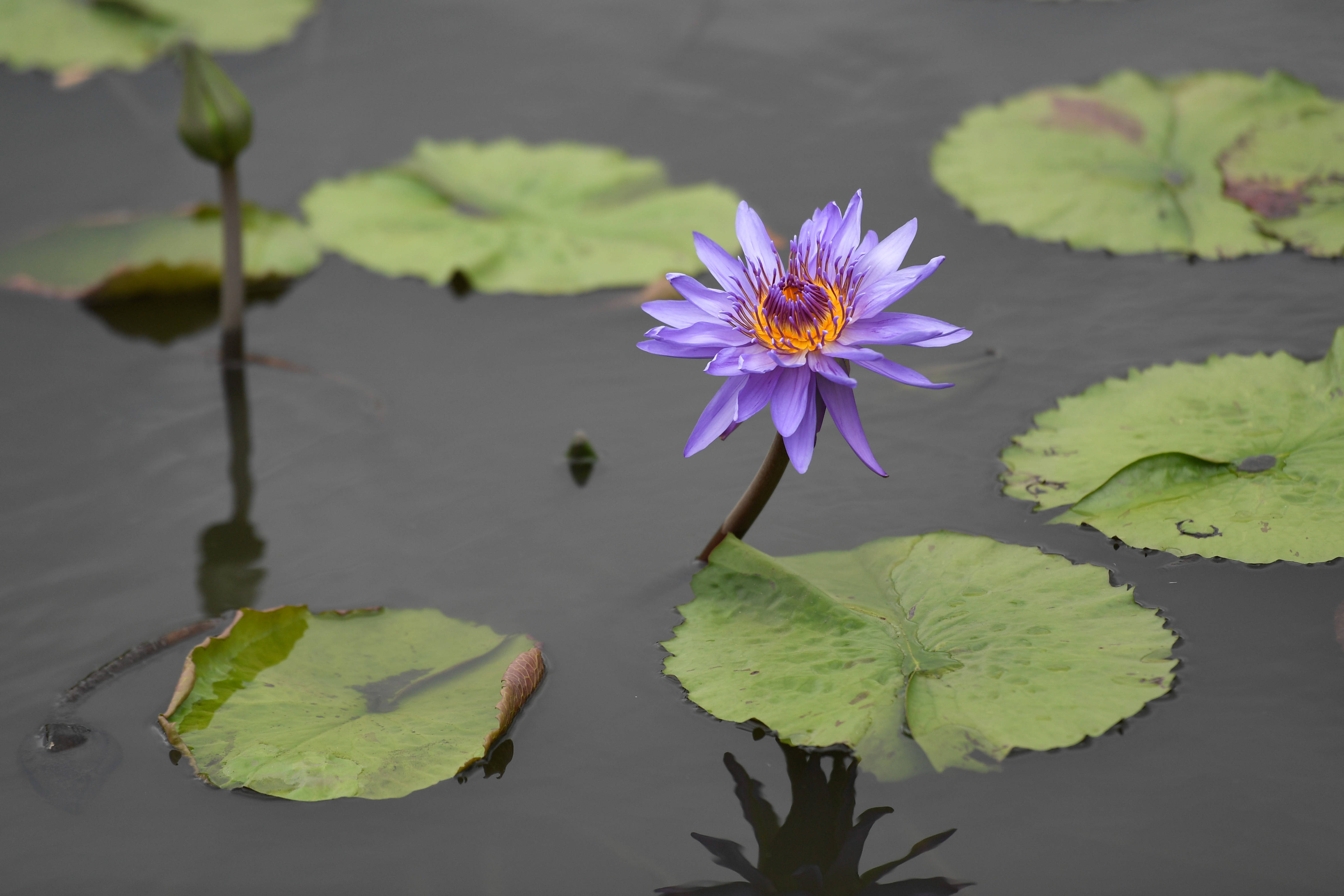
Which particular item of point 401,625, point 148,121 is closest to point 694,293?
point 401,625

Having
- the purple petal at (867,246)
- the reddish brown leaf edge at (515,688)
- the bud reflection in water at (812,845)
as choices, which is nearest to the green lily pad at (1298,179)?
→ the purple petal at (867,246)

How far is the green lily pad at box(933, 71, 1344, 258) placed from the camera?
10.0 feet

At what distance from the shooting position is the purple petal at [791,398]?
1744 mm

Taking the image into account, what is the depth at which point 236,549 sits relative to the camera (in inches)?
104

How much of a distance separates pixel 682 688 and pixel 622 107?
2887mm

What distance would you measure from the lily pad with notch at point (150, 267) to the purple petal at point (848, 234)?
2290 millimetres

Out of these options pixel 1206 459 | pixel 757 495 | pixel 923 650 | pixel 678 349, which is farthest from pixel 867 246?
pixel 1206 459

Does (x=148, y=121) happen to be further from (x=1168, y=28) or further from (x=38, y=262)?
(x=1168, y=28)

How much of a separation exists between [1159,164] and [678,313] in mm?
2260

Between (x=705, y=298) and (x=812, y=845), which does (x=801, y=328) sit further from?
(x=812, y=845)

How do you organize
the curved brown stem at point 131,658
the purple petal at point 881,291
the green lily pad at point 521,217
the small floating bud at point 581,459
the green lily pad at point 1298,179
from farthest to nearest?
the green lily pad at point 521,217, the green lily pad at point 1298,179, the small floating bud at point 581,459, the curved brown stem at point 131,658, the purple petal at point 881,291

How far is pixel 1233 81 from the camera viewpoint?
11.8 feet

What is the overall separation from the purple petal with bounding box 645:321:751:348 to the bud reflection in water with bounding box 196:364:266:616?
4.40 feet

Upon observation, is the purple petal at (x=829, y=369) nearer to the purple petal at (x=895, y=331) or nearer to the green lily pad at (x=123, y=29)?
the purple petal at (x=895, y=331)
